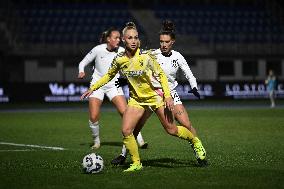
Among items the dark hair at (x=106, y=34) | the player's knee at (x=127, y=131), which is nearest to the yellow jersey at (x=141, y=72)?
the player's knee at (x=127, y=131)

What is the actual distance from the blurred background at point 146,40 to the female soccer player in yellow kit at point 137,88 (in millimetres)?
22937

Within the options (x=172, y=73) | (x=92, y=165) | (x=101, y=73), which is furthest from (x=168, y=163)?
(x=101, y=73)

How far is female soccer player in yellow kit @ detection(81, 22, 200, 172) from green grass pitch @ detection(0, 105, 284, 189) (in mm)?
591

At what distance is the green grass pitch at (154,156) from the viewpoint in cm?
939

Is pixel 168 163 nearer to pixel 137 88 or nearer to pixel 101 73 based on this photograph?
pixel 137 88

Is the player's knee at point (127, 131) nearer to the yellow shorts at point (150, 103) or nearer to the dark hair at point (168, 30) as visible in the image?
the yellow shorts at point (150, 103)

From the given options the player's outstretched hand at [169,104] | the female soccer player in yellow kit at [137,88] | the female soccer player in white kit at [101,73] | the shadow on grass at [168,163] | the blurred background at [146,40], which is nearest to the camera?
the player's outstretched hand at [169,104]

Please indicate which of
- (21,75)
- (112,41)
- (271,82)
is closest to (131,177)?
(112,41)

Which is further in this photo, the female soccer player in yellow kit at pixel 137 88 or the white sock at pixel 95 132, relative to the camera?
the white sock at pixel 95 132

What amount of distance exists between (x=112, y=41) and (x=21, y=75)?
23.5 meters

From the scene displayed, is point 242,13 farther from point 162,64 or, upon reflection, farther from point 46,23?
point 162,64

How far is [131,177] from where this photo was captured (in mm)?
9844

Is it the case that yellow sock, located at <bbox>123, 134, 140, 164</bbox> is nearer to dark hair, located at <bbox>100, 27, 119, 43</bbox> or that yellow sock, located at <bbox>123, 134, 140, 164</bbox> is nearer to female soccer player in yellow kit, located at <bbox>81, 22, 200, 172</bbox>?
female soccer player in yellow kit, located at <bbox>81, 22, 200, 172</bbox>

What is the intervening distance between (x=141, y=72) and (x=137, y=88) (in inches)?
11.1
